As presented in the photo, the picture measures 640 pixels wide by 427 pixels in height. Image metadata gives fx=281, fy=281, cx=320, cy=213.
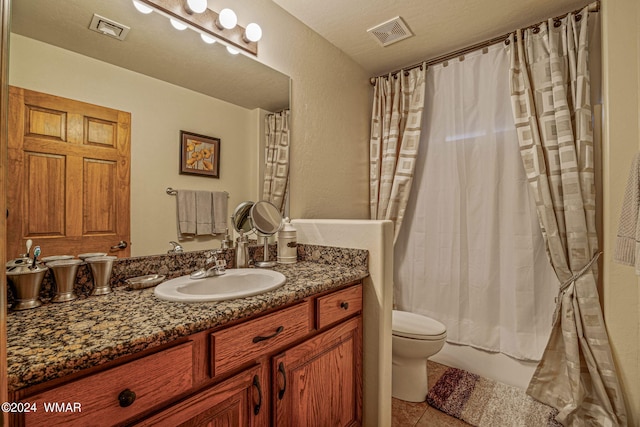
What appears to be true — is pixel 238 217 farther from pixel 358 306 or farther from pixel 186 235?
pixel 358 306

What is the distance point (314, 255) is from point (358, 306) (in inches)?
14.5

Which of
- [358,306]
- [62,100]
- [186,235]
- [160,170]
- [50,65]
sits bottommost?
[358,306]

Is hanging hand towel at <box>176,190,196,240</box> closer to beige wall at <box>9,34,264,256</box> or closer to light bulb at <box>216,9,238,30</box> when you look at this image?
beige wall at <box>9,34,264,256</box>

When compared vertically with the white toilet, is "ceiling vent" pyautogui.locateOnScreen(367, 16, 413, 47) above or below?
above

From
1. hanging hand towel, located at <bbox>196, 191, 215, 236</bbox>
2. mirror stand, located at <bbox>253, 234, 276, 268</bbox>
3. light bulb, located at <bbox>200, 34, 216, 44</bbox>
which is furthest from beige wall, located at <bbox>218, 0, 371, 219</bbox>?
hanging hand towel, located at <bbox>196, 191, 215, 236</bbox>

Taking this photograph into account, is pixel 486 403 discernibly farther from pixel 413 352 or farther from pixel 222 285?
pixel 222 285

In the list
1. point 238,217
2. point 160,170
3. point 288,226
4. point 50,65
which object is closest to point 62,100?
point 50,65

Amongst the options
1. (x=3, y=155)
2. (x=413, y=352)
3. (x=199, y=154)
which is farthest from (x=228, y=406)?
(x=413, y=352)

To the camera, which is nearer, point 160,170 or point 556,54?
point 160,170

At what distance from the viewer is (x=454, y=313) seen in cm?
203

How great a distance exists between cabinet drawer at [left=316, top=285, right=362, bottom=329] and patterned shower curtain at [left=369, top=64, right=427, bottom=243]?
1.00m

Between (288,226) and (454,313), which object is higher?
(288,226)

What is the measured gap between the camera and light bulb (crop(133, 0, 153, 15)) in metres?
1.14

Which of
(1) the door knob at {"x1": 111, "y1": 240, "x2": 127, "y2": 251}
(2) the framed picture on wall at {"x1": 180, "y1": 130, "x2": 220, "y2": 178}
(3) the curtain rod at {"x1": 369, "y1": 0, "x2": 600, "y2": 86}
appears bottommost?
(1) the door knob at {"x1": 111, "y1": 240, "x2": 127, "y2": 251}
